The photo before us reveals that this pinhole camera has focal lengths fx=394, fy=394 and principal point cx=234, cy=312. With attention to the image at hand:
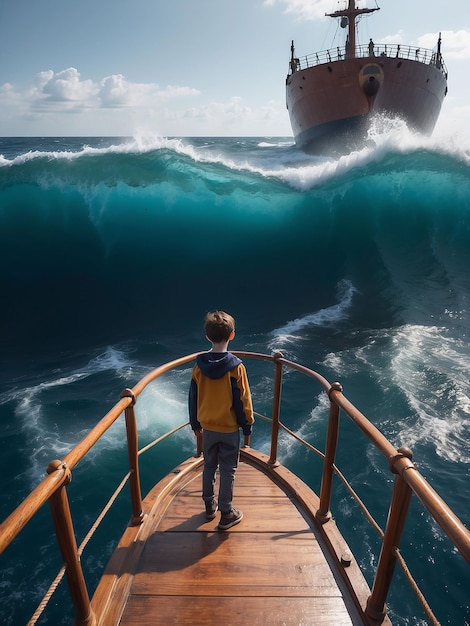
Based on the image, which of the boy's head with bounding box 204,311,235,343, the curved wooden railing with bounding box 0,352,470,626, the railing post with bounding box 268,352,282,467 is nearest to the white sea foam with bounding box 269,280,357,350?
the railing post with bounding box 268,352,282,467

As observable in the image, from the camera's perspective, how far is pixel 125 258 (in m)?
12.3

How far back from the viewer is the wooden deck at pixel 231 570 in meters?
1.88

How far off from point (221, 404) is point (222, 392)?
0.07m

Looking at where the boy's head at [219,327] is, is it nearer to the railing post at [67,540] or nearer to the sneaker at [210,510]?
the railing post at [67,540]

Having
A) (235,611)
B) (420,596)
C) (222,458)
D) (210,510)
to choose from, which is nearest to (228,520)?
(210,510)

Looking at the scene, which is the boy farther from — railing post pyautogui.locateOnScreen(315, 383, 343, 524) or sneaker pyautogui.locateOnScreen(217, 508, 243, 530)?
railing post pyautogui.locateOnScreen(315, 383, 343, 524)

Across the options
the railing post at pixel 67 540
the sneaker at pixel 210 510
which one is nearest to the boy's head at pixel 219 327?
the railing post at pixel 67 540

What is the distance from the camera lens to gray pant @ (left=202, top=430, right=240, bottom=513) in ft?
7.76

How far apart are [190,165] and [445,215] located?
8866 mm

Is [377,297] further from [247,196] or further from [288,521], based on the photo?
[288,521]

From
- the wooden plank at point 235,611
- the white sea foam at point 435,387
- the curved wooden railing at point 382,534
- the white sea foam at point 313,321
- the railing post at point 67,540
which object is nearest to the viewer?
the curved wooden railing at point 382,534

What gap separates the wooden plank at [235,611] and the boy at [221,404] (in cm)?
56

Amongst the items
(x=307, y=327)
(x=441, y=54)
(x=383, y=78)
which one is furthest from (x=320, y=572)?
(x=441, y=54)

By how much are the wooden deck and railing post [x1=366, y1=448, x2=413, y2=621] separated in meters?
0.24
